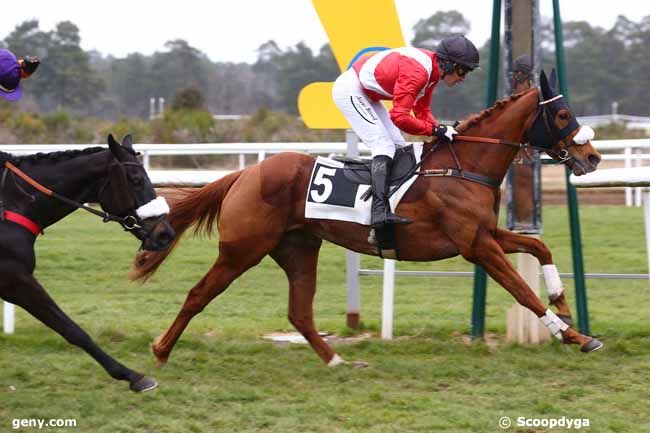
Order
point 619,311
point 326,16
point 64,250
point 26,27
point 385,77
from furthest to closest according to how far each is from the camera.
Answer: point 26,27
point 64,250
point 619,311
point 326,16
point 385,77

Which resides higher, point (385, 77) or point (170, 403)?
point (385, 77)

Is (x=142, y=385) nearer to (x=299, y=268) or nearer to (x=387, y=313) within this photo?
(x=299, y=268)

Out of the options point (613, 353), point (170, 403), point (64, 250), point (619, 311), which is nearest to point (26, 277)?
point (170, 403)

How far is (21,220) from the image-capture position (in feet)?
15.6

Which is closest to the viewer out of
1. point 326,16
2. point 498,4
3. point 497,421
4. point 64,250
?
point 497,421

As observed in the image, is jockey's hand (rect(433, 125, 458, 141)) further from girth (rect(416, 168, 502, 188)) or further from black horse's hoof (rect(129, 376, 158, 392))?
black horse's hoof (rect(129, 376, 158, 392))

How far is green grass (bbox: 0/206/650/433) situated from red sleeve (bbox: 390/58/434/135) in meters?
1.35

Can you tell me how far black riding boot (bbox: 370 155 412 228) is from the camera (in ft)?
17.4

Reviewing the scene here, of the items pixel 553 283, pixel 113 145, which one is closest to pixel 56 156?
pixel 113 145

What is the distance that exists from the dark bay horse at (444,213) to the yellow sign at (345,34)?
0.90 metres

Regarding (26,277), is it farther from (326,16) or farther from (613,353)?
(613,353)

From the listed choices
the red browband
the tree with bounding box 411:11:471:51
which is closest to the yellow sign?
the red browband

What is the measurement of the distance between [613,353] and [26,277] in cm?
325

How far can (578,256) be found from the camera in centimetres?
603
